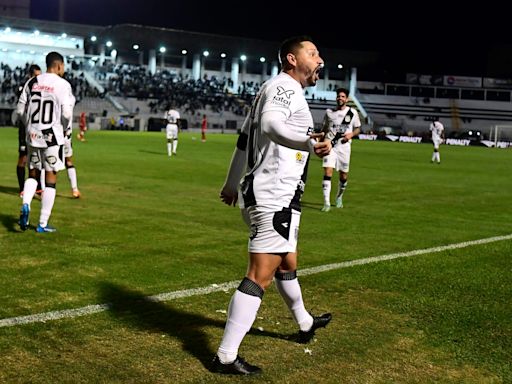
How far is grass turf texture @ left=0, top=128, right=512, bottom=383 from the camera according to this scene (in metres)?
4.65

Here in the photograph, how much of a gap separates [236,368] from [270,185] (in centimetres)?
119

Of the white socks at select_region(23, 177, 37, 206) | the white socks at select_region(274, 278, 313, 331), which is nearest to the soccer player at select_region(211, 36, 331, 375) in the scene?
the white socks at select_region(274, 278, 313, 331)

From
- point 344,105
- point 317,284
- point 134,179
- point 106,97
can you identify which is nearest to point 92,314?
point 317,284

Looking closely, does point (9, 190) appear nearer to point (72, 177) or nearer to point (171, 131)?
point (72, 177)

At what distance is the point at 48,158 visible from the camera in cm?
931

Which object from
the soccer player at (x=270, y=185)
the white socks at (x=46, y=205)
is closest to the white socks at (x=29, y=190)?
the white socks at (x=46, y=205)

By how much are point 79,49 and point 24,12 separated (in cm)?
1289

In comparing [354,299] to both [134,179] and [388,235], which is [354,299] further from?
[134,179]

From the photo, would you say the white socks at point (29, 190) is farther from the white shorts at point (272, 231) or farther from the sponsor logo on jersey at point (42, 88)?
the white shorts at point (272, 231)

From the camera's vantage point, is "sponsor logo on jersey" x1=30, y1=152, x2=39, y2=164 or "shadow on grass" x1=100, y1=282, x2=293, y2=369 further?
"sponsor logo on jersey" x1=30, y1=152, x2=39, y2=164

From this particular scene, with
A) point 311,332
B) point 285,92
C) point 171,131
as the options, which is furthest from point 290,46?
point 171,131

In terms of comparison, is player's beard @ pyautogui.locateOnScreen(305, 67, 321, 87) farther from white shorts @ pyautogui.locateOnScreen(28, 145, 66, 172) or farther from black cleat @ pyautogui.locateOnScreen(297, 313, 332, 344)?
white shorts @ pyautogui.locateOnScreen(28, 145, 66, 172)

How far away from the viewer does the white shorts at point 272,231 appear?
14.8 ft

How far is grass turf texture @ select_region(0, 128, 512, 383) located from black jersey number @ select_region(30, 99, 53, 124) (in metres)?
1.50
